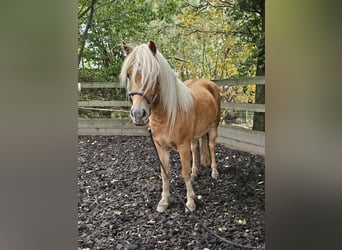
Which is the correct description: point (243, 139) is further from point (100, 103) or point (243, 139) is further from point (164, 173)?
point (100, 103)

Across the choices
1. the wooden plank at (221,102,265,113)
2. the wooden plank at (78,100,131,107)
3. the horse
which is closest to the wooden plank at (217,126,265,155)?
the wooden plank at (221,102,265,113)

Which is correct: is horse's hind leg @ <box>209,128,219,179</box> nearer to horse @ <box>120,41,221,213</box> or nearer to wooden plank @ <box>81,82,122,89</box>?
horse @ <box>120,41,221,213</box>

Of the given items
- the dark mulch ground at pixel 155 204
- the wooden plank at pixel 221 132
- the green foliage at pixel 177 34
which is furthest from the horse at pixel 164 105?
the green foliage at pixel 177 34

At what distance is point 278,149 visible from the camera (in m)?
0.38

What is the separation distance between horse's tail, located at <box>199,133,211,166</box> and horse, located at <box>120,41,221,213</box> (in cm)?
26

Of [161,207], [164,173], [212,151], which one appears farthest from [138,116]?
[212,151]

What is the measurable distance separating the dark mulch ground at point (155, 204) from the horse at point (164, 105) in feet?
0.42

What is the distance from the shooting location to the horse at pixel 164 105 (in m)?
1.29

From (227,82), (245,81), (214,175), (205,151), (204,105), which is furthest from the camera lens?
(227,82)

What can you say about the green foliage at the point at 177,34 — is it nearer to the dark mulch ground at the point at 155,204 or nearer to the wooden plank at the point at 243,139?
the wooden plank at the point at 243,139

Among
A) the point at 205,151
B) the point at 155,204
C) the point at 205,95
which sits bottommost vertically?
the point at 155,204

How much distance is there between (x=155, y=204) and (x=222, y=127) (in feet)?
4.02

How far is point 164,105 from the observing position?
1.45 m

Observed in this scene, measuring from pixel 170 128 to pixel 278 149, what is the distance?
43.8 inches
